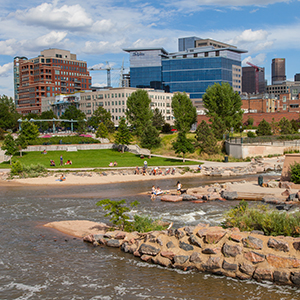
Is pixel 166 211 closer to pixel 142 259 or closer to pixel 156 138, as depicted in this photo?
pixel 142 259

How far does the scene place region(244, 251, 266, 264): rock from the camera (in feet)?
55.7

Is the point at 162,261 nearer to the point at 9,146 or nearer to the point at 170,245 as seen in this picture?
the point at 170,245

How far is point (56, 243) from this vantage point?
73.5ft

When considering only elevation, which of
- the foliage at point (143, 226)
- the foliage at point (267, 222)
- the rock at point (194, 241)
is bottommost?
the foliage at point (143, 226)

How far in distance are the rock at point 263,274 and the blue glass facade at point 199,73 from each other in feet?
588

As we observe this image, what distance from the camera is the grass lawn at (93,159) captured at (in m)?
59.7

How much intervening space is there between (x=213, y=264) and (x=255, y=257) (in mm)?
2078

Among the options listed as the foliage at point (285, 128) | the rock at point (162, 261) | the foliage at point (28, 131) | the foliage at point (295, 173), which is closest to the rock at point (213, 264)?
the rock at point (162, 261)

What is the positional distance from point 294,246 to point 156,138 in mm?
54482

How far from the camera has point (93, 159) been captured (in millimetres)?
65688

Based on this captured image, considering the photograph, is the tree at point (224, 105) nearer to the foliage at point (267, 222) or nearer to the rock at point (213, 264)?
the foliage at point (267, 222)

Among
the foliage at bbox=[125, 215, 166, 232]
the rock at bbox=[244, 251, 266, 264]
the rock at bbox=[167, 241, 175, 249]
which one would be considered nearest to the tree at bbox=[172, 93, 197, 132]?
the foliage at bbox=[125, 215, 166, 232]

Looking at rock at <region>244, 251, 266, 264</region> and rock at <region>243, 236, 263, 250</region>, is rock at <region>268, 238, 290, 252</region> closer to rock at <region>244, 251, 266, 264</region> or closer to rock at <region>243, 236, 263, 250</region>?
rock at <region>243, 236, 263, 250</region>

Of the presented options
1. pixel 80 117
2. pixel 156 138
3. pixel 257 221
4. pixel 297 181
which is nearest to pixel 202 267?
pixel 257 221
